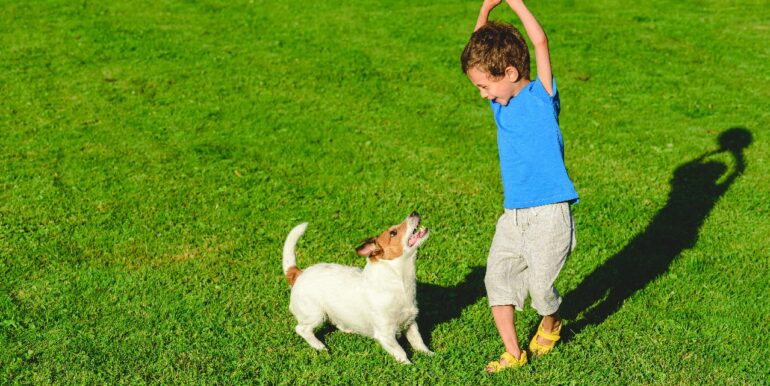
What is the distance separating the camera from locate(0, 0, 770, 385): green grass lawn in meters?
5.54

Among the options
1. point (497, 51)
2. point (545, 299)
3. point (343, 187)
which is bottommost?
point (343, 187)

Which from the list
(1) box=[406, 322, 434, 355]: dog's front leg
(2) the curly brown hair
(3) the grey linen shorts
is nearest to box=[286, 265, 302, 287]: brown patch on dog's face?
(1) box=[406, 322, 434, 355]: dog's front leg

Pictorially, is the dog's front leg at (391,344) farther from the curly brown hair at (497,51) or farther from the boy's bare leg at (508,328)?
the curly brown hair at (497,51)

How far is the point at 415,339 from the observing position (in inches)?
218

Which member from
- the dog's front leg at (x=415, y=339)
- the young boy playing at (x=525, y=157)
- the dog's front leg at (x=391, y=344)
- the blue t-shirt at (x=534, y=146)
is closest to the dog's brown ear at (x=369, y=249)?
the dog's front leg at (x=391, y=344)

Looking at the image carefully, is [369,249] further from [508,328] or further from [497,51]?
[497,51]

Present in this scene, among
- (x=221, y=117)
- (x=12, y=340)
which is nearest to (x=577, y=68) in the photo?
(x=221, y=117)

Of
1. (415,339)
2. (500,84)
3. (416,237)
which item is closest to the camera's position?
(500,84)

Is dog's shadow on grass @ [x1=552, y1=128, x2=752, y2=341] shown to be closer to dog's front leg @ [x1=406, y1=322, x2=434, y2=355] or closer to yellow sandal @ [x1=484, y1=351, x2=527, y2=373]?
yellow sandal @ [x1=484, y1=351, x2=527, y2=373]

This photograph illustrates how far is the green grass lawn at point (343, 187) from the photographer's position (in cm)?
554

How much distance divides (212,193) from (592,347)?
459cm

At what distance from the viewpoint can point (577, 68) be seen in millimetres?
13086

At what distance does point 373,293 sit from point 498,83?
1.60 meters

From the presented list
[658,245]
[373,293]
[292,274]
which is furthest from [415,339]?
[658,245]
